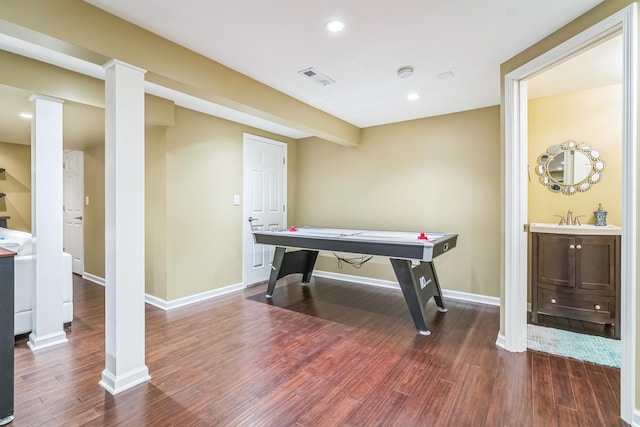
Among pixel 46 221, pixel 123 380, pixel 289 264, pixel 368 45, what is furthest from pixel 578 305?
pixel 46 221

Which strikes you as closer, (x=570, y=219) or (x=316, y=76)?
(x=316, y=76)

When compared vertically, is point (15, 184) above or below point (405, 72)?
below

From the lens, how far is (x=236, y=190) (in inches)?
164

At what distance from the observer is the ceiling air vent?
2.59 metres

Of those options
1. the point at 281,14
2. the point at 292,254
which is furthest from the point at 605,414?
the point at 292,254

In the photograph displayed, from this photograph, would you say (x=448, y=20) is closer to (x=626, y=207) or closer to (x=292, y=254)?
(x=626, y=207)

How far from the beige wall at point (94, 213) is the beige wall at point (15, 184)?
1.08m

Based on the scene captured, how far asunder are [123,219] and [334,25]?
181 cm

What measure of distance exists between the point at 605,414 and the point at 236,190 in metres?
3.96

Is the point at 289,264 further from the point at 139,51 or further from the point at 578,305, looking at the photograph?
the point at 578,305

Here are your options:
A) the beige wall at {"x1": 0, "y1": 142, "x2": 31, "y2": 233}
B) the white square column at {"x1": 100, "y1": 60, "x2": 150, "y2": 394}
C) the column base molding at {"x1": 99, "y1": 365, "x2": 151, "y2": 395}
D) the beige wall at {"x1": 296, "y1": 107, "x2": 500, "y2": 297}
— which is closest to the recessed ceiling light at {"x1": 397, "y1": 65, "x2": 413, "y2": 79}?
the beige wall at {"x1": 296, "y1": 107, "x2": 500, "y2": 297}

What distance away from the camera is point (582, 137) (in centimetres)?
308

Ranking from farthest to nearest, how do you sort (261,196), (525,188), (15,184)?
(15,184), (261,196), (525,188)

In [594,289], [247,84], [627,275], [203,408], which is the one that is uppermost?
[247,84]
